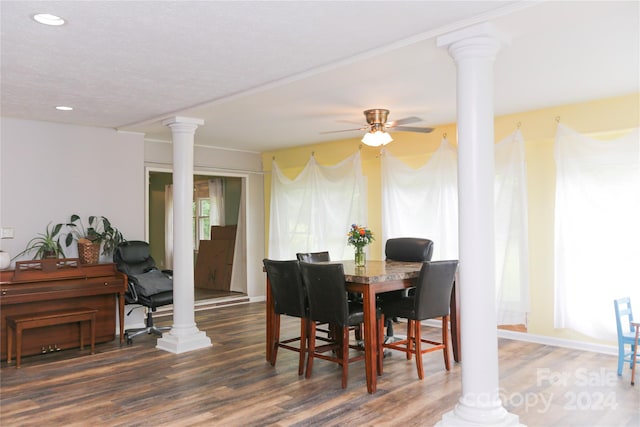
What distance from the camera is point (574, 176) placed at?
16.5 feet

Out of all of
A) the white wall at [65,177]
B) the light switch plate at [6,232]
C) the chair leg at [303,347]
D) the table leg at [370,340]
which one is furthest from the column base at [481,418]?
the light switch plate at [6,232]

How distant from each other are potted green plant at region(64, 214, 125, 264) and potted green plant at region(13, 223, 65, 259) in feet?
0.45

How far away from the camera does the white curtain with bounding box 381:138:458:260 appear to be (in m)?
5.93

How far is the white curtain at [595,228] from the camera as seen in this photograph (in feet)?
15.5

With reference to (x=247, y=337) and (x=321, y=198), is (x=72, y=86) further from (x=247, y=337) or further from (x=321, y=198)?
(x=321, y=198)

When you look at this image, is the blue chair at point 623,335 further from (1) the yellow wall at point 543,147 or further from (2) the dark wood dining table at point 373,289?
(2) the dark wood dining table at point 373,289

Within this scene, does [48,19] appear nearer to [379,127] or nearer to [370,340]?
[370,340]

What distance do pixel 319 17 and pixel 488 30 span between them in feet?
3.19

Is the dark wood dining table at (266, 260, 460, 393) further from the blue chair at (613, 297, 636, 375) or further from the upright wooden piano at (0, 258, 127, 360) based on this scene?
the upright wooden piano at (0, 258, 127, 360)

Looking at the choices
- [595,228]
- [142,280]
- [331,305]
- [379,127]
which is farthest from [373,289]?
[142,280]

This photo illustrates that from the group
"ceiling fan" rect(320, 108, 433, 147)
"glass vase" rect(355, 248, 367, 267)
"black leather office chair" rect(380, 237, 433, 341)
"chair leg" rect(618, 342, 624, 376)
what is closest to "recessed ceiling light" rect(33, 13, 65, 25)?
"ceiling fan" rect(320, 108, 433, 147)

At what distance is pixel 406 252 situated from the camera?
5.44 m

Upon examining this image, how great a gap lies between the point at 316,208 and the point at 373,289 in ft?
11.7

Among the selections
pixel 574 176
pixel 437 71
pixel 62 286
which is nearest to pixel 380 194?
pixel 574 176
